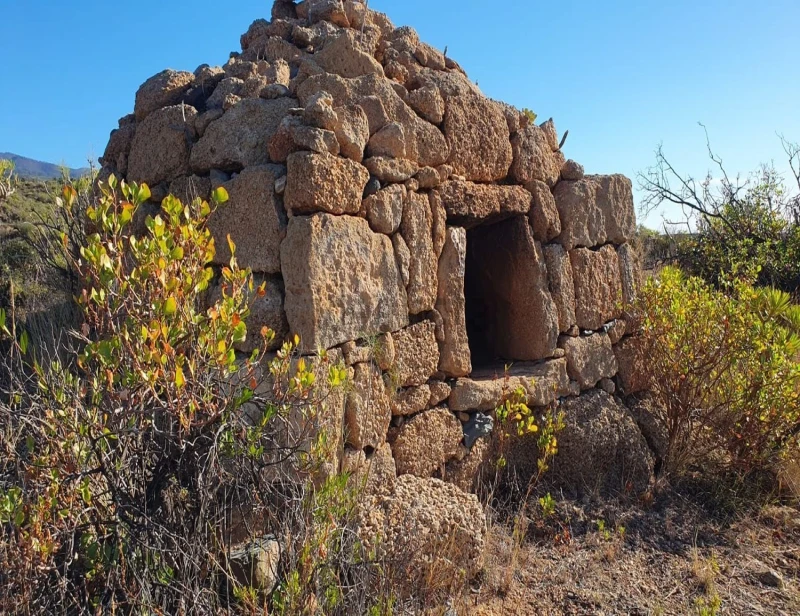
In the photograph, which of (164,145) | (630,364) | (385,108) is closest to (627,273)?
(630,364)

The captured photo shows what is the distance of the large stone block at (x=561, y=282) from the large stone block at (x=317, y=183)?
1670 mm

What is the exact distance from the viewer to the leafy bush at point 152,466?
2.06 metres

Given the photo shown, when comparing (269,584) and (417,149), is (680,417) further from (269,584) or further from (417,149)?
(269,584)

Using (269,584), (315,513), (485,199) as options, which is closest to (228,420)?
(315,513)

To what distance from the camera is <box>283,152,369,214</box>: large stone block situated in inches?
114

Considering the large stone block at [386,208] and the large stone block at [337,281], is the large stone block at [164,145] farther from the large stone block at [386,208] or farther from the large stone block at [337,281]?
the large stone block at [386,208]

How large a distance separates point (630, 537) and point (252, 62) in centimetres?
350

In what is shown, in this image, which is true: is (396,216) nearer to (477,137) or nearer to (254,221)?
(254,221)

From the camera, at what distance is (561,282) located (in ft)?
13.8

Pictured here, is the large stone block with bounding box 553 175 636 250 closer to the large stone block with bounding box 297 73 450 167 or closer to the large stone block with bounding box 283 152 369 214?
the large stone block with bounding box 297 73 450 167

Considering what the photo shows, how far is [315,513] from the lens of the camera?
2350 mm

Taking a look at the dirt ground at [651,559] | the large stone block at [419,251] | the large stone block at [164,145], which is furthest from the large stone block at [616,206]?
the large stone block at [164,145]

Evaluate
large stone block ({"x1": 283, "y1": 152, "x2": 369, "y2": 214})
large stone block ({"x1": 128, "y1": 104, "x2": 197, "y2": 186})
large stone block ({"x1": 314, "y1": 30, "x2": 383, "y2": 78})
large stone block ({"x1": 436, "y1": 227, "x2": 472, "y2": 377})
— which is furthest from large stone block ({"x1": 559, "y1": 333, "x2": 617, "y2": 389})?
large stone block ({"x1": 128, "y1": 104, "x2": 197, "y2": 186})

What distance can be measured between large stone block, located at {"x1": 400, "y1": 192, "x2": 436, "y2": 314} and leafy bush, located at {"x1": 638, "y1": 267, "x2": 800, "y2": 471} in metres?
1.73
